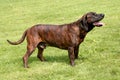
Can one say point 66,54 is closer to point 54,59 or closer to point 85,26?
point 54,59

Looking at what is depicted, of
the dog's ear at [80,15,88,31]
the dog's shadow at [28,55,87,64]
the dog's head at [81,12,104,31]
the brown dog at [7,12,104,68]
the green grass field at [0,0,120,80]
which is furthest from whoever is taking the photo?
the dog's shadow at [28,55,87,64]

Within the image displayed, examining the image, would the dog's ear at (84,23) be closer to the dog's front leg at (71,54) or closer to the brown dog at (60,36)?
the brown dog at (60,36)

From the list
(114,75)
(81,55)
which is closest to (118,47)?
(81,55)

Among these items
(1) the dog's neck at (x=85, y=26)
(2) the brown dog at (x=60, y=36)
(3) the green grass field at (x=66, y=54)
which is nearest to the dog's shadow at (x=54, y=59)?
(3) the green grass field at (x=66, y=54)

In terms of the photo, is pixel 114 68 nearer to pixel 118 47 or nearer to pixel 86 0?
pixel 118 47

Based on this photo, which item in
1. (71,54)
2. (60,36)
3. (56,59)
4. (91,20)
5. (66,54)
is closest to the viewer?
(91,20)

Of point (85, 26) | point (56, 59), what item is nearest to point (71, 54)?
point (85, 26)

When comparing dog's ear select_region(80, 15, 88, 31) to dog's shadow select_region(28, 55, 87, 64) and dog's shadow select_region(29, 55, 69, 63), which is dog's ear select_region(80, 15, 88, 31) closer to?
dog's shadow select_region(28, 55, 87, 64)

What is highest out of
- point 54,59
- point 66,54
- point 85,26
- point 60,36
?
point 85,26

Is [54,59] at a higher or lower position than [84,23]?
lower

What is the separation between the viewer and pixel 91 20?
27.7 feet

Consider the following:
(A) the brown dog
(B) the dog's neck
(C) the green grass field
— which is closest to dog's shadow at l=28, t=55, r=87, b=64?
(C) the green grass field

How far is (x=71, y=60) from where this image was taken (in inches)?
350

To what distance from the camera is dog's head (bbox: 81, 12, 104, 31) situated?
8437mm
